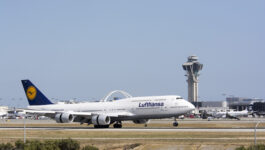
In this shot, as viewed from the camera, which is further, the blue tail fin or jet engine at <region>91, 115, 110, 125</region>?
the blue tail fin

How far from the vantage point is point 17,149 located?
4872 centimetres

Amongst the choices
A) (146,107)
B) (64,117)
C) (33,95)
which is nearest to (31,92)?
(33,95)

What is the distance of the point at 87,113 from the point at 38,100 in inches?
481

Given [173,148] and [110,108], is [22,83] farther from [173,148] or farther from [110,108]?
[173,148]

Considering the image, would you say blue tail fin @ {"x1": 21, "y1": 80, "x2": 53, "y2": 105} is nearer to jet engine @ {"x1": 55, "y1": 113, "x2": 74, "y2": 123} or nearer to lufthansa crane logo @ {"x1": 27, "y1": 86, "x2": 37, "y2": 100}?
lufthansa crane logo @ {"x1": 27, "y1": 86, "x2": 37, "y2": 100}

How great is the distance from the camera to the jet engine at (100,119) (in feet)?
258

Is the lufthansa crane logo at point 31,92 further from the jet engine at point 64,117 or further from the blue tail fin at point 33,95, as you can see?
the jet engine at point 64,117

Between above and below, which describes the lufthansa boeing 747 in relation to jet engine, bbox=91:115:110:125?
above

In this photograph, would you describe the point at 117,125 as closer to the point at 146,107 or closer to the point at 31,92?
the point at 146,107

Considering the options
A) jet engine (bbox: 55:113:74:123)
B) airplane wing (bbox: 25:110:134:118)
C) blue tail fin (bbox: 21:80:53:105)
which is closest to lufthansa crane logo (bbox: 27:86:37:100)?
blue tail fin (bbox: 21:80:53:105)

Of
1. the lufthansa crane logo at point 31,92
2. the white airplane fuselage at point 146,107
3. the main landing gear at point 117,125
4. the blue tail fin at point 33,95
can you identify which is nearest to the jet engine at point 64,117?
the white airplane fuselage at point 146,107

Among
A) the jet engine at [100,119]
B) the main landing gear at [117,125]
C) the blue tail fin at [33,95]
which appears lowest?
the main landing gear at [117,125]

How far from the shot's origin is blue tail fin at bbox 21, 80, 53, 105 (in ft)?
291

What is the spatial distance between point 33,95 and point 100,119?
16.0m
